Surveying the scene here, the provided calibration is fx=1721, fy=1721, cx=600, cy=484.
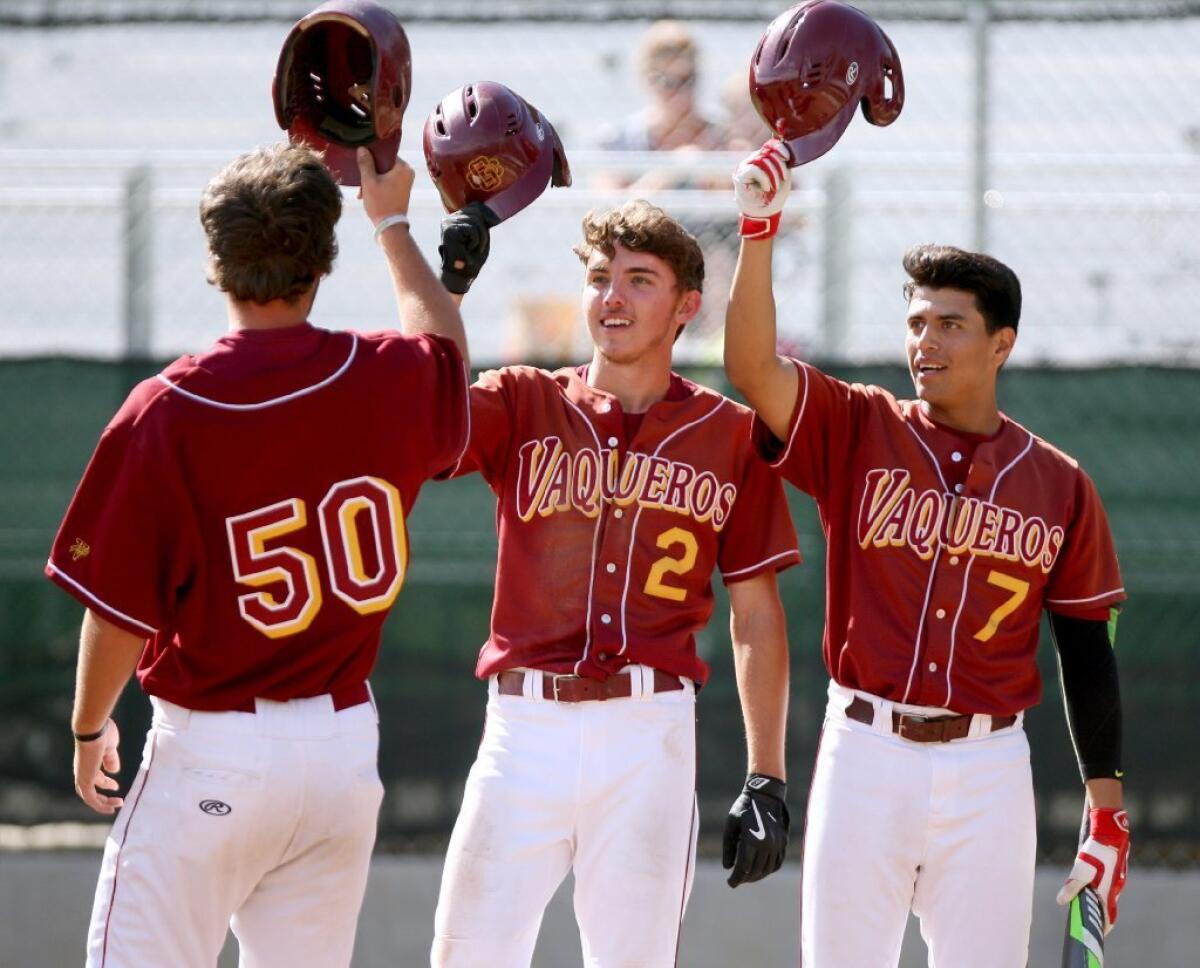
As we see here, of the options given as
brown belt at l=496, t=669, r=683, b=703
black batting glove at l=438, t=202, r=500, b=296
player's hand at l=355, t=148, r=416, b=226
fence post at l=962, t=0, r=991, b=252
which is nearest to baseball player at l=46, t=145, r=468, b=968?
player's hand at l=355, t=148, r=416, b=226

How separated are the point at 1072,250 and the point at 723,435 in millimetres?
1939

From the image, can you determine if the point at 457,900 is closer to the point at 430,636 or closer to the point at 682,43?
the point at 430,636

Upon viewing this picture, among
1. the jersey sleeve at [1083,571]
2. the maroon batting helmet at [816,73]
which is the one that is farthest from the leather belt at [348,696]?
the jersey sleeve at [1083,571]

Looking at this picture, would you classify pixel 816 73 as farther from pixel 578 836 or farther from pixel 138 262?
pixel 138 262

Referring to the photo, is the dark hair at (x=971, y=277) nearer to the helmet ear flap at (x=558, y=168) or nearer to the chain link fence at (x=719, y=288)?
the helmet ear flap at (x=558, y=168)

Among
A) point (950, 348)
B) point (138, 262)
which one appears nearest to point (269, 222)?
point (950, 348)

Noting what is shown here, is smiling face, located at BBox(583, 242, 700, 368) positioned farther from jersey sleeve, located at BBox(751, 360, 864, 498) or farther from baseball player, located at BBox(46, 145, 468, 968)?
baseball player, located at BBox(46, 145, 468, 968)

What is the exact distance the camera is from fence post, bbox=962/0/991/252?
5.14 metres

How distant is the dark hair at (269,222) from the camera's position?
2.93 meters

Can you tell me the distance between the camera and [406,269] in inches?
129

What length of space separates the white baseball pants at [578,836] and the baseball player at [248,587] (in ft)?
1.73

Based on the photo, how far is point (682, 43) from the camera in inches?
221

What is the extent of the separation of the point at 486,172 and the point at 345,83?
367mm

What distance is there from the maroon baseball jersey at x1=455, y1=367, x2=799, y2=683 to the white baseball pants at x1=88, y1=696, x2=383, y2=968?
0.74 meters
